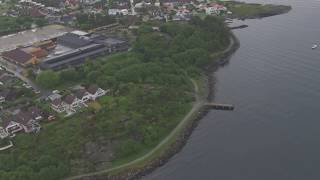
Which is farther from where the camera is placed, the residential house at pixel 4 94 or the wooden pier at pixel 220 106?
the residential house at pixel 4 94

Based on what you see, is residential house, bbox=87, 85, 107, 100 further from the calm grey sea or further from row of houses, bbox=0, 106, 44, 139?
the calm grey sea

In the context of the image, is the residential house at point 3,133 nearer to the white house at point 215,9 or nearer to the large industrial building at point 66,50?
the large industrial building at point 66,50

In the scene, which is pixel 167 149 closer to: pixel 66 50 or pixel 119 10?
pixel 66 50

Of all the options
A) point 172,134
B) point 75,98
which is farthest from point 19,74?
point 172,134


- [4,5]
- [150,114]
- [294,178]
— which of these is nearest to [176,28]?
[150,114]

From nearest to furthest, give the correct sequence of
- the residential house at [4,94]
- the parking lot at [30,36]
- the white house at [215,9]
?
the residential house at [4,94], the parking lot at [30,36], the white house at [215,9]

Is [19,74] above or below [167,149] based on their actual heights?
above

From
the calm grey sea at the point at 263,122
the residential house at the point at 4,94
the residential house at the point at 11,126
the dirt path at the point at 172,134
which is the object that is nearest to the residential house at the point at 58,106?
the residential house at the point at 11,126
